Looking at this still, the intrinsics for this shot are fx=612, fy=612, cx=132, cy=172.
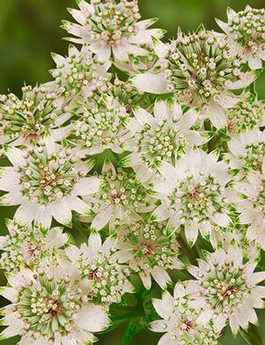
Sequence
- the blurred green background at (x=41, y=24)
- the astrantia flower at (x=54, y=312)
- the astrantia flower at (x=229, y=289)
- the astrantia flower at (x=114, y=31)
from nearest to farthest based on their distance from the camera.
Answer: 1. the astrantia flower at (x=54, y=312)
2. the astrantia flower at (x=229, y=289)
3. the astrantia flower at (x=114, y=31)
4. the blurred green background at (x=41, y=24)

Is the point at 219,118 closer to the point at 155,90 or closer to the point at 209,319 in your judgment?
the point at 155,90

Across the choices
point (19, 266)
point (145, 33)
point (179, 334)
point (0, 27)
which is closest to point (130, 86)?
point (145, 33)

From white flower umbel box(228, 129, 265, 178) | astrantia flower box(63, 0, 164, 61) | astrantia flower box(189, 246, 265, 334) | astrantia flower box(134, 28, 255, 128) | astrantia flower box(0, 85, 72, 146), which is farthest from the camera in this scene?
astrantia flower box(63, 0, 164, 61)

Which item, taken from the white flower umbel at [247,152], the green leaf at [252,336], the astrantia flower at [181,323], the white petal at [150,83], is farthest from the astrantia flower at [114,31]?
the green leaf at [252,336]

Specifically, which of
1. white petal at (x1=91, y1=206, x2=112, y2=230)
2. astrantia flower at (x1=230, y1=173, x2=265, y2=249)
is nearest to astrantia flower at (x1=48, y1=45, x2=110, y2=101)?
white petal at (x1=91, y1=206, x2=112, y2=230)

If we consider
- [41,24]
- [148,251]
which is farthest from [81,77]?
[41,24]

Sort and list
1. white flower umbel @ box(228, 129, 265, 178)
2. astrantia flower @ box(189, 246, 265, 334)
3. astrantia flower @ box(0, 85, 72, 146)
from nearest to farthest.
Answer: astrantia flower @ box(189, 246, 265, 334), white flower umbel @ box(228, 129, 265, 178), astrantia flower @ box(0, 85, 72, 146)

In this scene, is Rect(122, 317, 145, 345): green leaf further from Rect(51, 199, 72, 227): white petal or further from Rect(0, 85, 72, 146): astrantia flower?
Rect(0, 85, 72, 146): astrantia flower

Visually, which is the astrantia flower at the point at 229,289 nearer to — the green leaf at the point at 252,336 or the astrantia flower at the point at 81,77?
the green leaf at the point at 252,336
